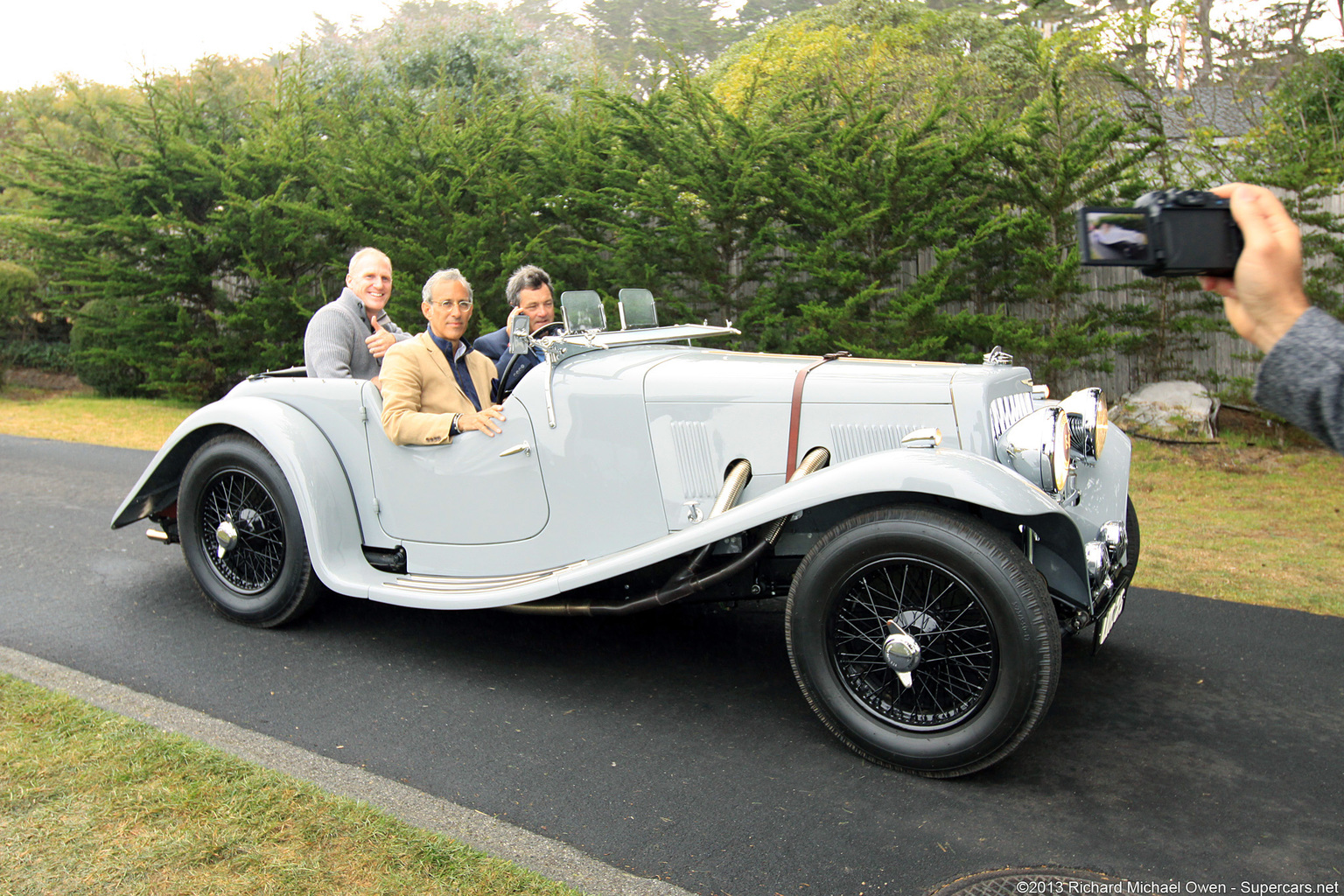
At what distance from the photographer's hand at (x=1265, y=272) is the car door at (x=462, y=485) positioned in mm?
2826

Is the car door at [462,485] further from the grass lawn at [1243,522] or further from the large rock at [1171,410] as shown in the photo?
the large rock at [1171,410]

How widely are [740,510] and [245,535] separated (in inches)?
102

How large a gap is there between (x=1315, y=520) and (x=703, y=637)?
5191 millimetres

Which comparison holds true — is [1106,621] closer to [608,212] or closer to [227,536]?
[227,536]

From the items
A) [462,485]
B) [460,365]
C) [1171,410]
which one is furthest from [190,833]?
[1171,410]

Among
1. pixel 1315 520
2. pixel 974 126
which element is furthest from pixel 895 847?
pixel 974 126

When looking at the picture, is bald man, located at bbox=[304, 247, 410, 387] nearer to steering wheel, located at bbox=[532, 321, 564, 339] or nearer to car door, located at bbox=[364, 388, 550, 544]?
car door, located at bbox=[364, 388, 550, 544]

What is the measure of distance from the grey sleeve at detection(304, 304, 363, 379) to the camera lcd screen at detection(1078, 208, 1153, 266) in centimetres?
390

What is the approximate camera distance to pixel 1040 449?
123 inches

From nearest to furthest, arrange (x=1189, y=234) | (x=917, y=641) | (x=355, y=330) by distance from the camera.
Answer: (x=1189, y=234) → (x=917, y=641) → (x=355, y=330)

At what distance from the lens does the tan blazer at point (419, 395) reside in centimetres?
390

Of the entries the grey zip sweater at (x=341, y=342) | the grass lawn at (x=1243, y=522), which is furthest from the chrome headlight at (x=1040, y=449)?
the grey zip sweater at (x=341, y=342)

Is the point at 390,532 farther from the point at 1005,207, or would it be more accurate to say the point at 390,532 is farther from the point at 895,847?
the point at 1005,207

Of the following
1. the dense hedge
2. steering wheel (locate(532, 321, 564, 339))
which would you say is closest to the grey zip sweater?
steering wheel (locate(532, 321, 564, 339))
